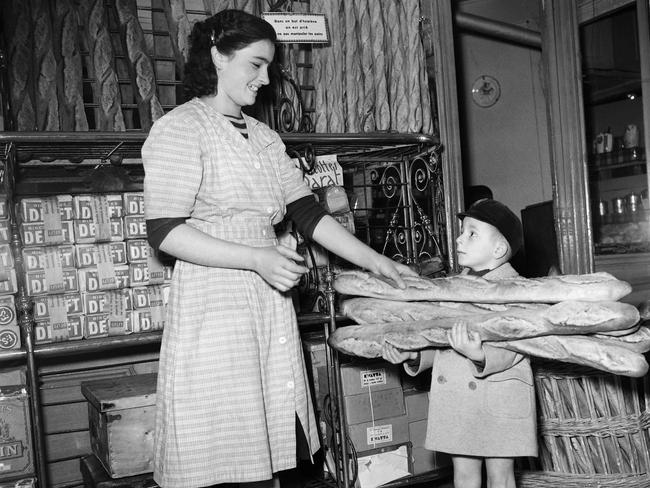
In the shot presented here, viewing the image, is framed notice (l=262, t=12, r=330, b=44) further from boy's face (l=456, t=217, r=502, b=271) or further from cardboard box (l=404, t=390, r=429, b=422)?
cardboard box (l=404, t=390, r=429, b=422)

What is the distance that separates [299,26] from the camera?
269 centimetres

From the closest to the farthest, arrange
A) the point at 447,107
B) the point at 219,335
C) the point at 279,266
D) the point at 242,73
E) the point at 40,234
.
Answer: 1. the point at 279,266
2. the point at 219,335
3. the point at 242,73
4. the point at 40,234
5. the point at 447,107

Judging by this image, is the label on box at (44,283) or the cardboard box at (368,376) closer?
the label on box at (44,283)

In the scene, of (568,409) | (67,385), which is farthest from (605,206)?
(67,385)

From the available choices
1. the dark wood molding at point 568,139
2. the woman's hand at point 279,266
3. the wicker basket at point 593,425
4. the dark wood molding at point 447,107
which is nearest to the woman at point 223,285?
the woman's hand at point 279,266

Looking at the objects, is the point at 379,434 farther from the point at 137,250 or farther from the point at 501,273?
the point at 137,250

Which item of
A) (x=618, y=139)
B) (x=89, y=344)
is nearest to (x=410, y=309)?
(x=89, y=344)

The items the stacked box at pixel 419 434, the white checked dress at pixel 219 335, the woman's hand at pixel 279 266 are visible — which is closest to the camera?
the woman's hand at pixel 279 266

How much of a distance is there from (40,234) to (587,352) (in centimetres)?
166

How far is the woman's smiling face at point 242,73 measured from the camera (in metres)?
1.90

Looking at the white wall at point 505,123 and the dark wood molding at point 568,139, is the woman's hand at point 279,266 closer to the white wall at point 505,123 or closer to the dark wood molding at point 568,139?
the dark wood molding at point 568,139

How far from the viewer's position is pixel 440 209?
112 inches

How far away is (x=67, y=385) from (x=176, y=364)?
105 cm

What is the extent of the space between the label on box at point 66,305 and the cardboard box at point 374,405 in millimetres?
987
